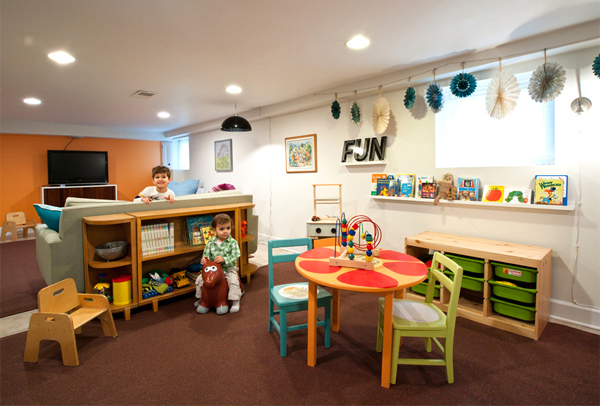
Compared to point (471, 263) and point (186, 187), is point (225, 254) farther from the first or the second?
point (186, 187)

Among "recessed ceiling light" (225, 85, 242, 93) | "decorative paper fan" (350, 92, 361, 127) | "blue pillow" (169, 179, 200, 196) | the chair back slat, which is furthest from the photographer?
"blue pillow" (169, 179, 200, 196)

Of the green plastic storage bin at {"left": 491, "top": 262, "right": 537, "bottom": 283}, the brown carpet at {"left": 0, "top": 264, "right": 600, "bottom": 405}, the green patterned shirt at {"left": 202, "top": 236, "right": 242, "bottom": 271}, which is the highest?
the green patterned shirt at {"left": 202, "top": 236, "right": 242, "bottom": 271}

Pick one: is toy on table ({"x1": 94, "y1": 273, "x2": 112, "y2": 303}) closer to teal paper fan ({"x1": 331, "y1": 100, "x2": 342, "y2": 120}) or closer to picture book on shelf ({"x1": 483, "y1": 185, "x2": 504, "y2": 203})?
teal paper fan ({"x1": 331, "y1": 100, "x2": 342, "y2": 120})

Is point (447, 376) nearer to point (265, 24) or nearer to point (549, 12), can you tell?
point (549, 12)

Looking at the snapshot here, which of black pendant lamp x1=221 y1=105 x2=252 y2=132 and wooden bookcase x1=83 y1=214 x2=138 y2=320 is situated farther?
black pendant lamp x1=221 y1=105 x2=252 y2=132

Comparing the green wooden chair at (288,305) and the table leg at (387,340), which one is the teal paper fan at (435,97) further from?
the table leg at (387,340)

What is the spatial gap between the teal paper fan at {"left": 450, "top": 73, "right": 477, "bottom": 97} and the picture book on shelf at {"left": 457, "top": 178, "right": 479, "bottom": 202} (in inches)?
31.7

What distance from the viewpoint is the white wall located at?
8.09 feet

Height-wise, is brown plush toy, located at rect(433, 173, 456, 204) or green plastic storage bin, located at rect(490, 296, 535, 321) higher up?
brown plush toy, located at rect(433, 173, 456, 204)

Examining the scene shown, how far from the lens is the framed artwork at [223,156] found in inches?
245

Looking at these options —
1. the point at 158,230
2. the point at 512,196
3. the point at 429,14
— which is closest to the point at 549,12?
the point at 429,14

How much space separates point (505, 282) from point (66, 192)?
301 inches

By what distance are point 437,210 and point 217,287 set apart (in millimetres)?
2379

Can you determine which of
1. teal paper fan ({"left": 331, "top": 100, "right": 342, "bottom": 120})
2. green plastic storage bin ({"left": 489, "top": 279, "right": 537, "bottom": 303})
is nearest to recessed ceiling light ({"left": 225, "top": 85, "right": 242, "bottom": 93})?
teal paper fan ({"left": 331, "top": 100, "right": 342, "bottom": 120})
